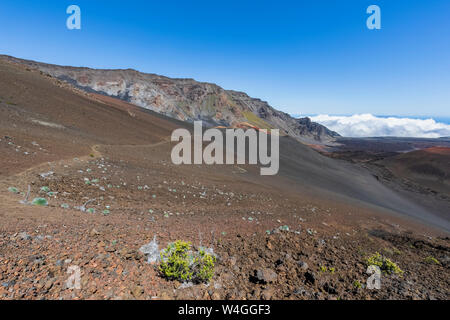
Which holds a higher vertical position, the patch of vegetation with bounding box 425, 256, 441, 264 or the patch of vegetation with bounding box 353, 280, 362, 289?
the patch of vegetation with bounding box 353, 280, 362, 289

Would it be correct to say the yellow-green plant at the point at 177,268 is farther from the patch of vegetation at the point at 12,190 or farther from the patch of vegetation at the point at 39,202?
the patch of vegetation at the point at 12,190

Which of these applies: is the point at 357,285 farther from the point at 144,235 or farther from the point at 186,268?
the point at 144,235

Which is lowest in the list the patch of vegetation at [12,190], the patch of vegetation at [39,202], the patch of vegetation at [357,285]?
the patch of vegetation at [357,285]

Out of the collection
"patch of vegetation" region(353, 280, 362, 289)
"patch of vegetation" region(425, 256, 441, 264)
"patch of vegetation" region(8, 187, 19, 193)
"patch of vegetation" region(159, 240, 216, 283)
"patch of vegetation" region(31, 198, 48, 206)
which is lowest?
"patch of vegetation" region(425, 256, 441, 264)

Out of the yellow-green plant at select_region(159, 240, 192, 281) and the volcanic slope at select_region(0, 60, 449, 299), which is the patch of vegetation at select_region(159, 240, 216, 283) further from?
the volcanic slope at select_region(0, 60, 449, 299)

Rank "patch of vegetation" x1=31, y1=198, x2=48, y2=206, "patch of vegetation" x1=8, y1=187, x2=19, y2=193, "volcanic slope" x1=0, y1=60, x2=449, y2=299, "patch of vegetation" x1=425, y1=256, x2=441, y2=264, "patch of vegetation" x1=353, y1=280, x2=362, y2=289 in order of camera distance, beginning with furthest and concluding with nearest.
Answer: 1. "patch of vegetation" x1=425, y1=256, x2=441, y2=264
2. "patch of vegetation" x1=8, y1=187, x2=19, y2=193
3. "patch of vegetation" x1=31, y1=198, x2=48, y2=206
4. "patch of vegetation" x1=353, y1=280, x2=362, y2=289
5. "volcanic slope" x1=0, y1=60, x2=449, y2=299

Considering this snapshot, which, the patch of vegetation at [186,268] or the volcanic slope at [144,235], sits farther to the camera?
the patch of vegetation at [186,268]

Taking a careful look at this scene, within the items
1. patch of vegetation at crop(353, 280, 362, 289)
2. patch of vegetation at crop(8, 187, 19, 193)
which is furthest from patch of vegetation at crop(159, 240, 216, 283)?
patch of vegetation at crop(8, 187, 19, 193)

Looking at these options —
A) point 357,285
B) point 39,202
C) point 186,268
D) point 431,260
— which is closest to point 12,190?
point 39,202

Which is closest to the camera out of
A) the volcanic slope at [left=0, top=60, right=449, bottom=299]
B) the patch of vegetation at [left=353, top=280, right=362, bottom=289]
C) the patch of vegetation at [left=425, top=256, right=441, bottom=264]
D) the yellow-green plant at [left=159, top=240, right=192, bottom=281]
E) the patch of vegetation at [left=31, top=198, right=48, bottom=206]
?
the volcanic slope at [left=0, top=60, right=449, bottom=299]

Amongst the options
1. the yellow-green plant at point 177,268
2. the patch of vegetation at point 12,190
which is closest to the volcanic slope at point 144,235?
the patch of vegetation at point 12,190
